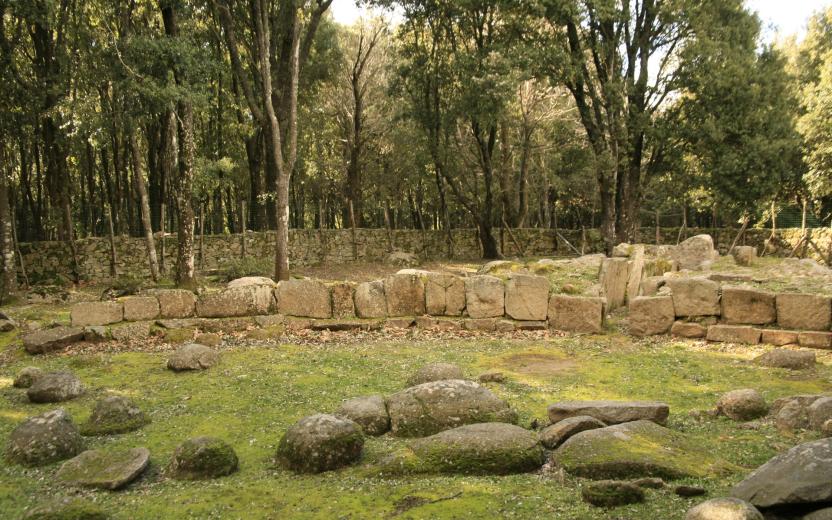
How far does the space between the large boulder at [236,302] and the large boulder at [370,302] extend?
1.81m

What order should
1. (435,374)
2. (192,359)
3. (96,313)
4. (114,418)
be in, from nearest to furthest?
1. (114,418)
2. (435,374)
3. (192,359)
4. (96,313)

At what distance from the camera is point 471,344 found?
11.8 m

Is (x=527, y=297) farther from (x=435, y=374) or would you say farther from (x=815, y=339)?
(x=435, y=374)

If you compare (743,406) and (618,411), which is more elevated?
(618,411)

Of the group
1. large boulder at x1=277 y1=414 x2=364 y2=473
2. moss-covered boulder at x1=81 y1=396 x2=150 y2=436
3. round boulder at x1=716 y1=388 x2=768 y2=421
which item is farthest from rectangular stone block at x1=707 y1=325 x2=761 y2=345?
moss-covered boulder at x1=81 y1=396 x2=150 y2=436

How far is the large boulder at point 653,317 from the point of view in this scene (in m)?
11.9

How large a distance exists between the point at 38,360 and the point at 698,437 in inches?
415

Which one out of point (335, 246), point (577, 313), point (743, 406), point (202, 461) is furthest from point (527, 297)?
point (335, 246)

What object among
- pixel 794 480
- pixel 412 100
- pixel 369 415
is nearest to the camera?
pixel 794 480

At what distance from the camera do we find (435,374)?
8141mm

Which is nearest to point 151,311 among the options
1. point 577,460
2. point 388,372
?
point 388,372

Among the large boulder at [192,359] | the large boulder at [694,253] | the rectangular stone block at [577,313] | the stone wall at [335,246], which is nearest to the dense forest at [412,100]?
the stone wall at [335,246]

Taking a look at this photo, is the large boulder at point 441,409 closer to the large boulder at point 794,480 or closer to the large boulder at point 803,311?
the large boulder at point 794,480

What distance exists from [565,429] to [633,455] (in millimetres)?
828
